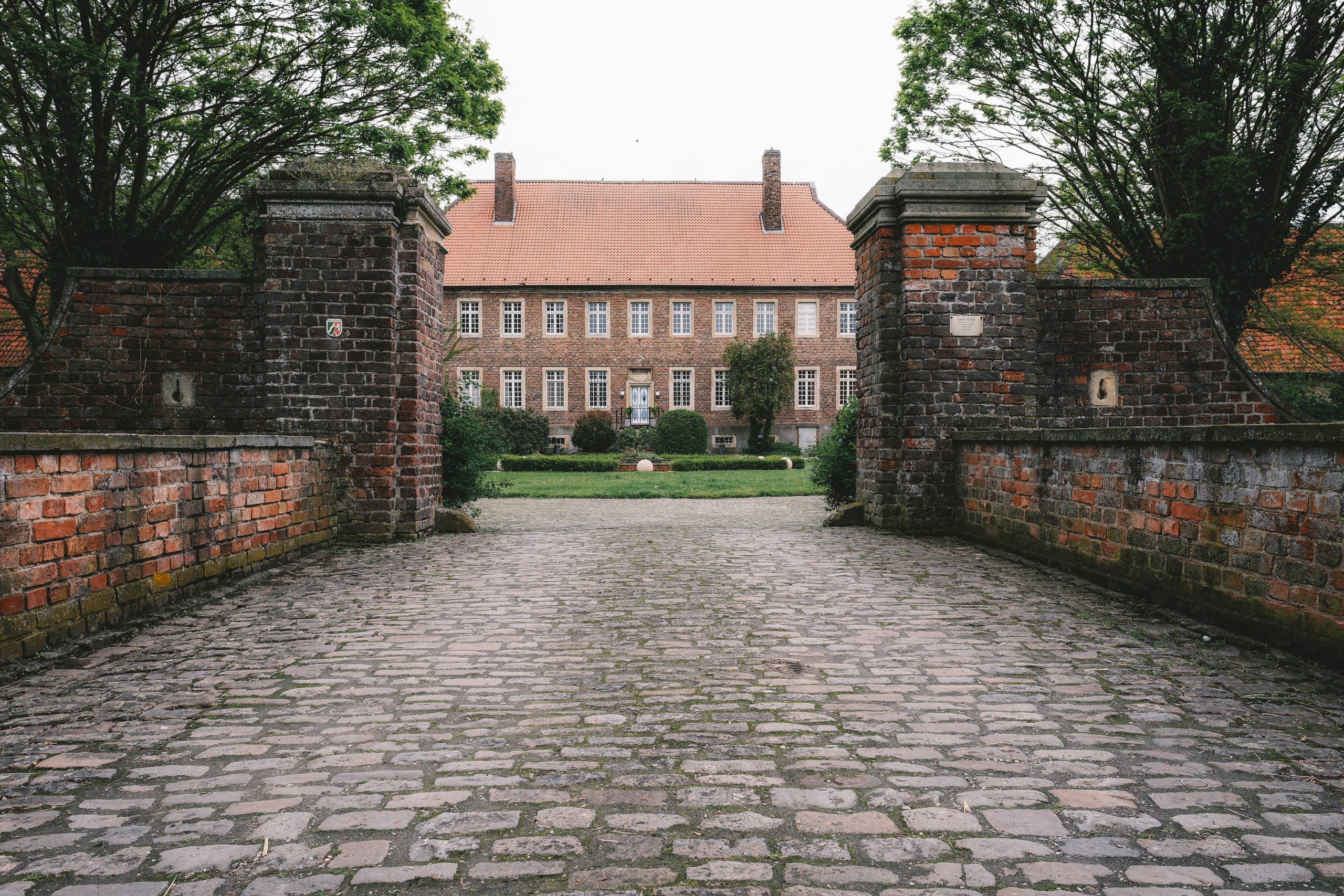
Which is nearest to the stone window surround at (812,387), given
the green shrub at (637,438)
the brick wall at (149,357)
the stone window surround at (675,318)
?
the stone window surround at (675,318)

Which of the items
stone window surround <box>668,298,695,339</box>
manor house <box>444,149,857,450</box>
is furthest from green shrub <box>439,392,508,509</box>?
stone window surround <box>668,298,695,339</box>

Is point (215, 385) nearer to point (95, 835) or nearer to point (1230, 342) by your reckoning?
point (95, 835)

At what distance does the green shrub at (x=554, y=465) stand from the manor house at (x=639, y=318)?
12.1 meters

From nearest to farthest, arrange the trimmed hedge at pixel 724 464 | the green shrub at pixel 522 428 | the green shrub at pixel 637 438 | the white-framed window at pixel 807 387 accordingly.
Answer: the trimmed hedge at pixel 724 464
the green shrub at pixel 637 438
the green shrub at pixel 522 428
the white-framed window at pixel 807 387

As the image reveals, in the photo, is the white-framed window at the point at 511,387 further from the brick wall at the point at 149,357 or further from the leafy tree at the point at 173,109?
the brick wall at the point at 149,357

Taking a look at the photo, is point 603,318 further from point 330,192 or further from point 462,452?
point 330,192

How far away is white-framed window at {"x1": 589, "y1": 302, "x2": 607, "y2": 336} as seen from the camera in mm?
38594

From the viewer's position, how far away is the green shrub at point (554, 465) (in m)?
24.8

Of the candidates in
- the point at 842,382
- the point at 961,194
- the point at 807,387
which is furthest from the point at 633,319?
the point at 961,194

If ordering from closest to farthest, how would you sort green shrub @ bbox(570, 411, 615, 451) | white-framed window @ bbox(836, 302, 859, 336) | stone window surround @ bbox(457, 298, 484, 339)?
green shrub @ bbox(570, 411, 615, 451)
stone window surround @ bbox(457, 298, 484, 339)
white-framed window @ bbox(836, 302, 859, 336)

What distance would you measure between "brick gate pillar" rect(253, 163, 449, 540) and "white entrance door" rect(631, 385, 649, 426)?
1191 inches

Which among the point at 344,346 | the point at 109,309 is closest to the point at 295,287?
the point at 344,346

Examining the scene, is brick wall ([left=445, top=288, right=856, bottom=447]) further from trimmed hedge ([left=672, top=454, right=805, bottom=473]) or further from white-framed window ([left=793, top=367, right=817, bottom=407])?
trimmed hedge ([left=672, top=454, right=805, bottom=473])

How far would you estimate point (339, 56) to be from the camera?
12.4 metres
